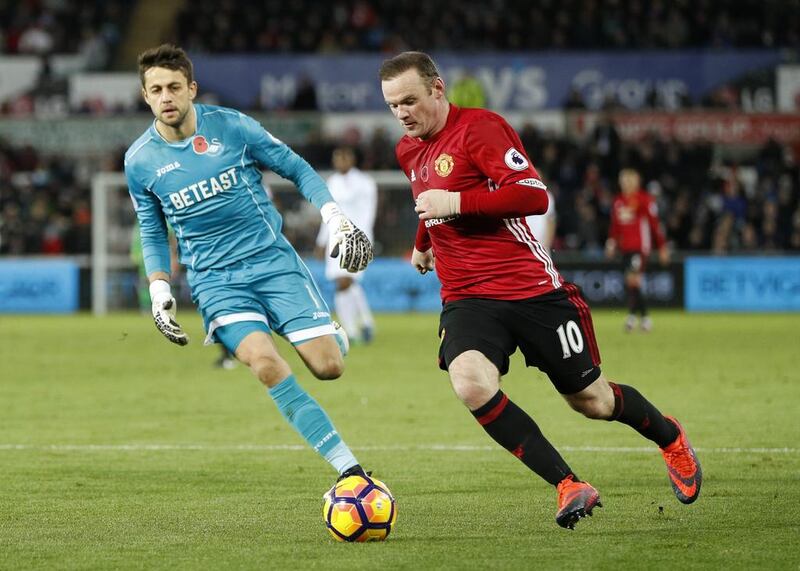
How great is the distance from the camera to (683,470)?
683cm

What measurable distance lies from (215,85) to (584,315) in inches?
966

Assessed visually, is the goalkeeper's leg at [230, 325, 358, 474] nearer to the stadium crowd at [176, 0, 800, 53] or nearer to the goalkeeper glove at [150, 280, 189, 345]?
the goalkeeper glove at [150, 280, 189, 345]

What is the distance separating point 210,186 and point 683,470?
2.65 meters

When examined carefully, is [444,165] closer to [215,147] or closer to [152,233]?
[215,147]

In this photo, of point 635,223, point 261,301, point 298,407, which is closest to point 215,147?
point 261,301

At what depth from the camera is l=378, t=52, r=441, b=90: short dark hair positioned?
6.33 metres

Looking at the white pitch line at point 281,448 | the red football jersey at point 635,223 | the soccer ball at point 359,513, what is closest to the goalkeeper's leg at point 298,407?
the soccer ball at point 359,513

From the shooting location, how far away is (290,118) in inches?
1130

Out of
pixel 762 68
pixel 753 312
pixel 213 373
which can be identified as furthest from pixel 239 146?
pixel 762 68

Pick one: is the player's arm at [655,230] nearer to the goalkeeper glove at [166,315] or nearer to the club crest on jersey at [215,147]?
A: the club crest on jersey at [215,147]

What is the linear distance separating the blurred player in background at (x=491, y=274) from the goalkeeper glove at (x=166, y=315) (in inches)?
50.3

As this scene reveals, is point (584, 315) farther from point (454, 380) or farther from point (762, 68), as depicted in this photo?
point (762, 68)

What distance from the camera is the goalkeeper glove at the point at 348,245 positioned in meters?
6.41

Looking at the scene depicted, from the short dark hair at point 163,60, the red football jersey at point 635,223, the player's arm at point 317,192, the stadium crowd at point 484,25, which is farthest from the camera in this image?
the stadium crowd at point 484,25
